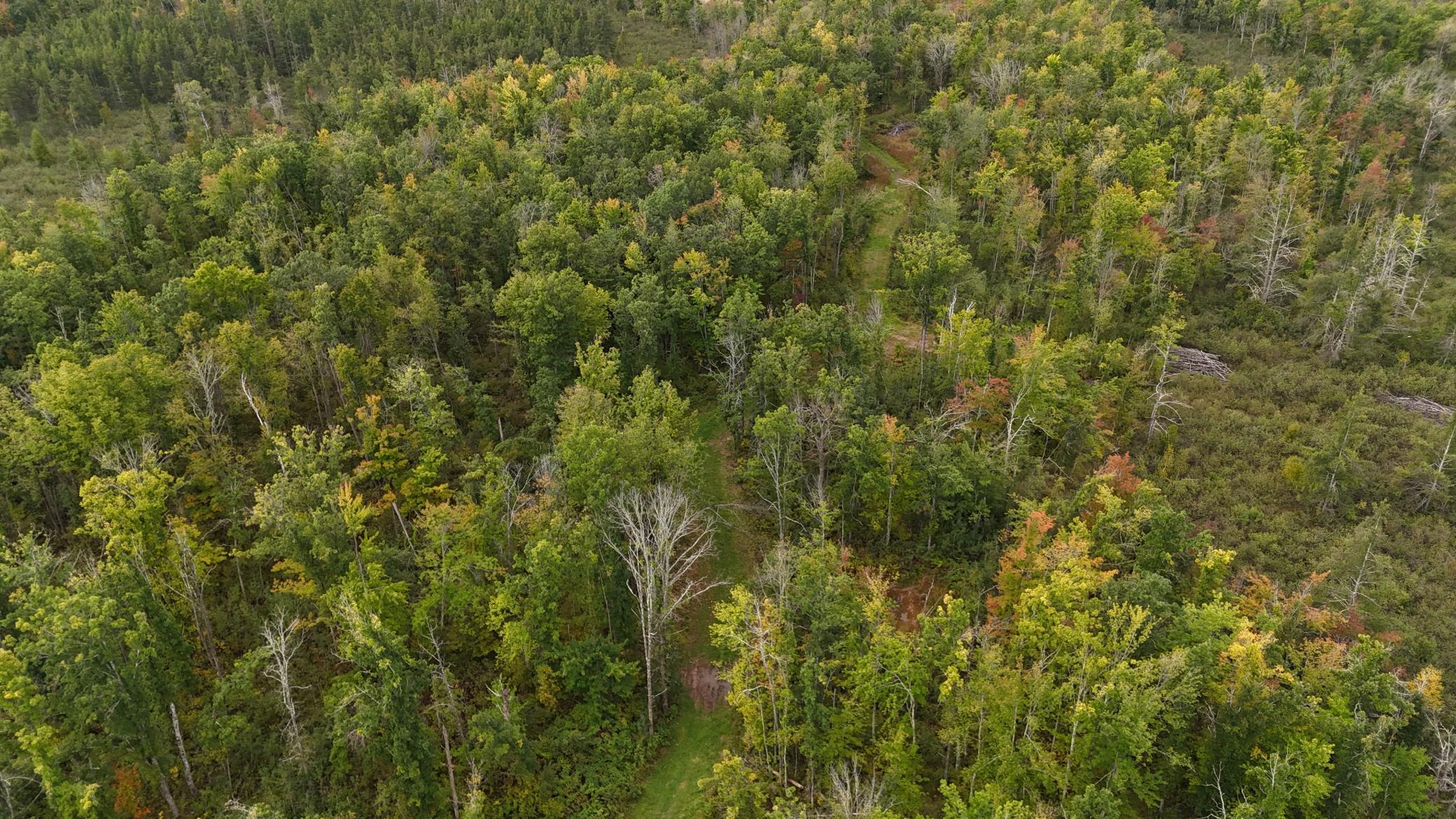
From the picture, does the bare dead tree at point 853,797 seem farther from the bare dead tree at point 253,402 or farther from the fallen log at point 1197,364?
the fallen log at point 1197,364

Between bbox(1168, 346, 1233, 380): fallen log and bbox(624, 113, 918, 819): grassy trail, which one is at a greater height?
bbox(1168, 346, 1233, 380): fallen log

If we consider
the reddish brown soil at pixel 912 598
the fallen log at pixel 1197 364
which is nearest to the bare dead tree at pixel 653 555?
the reddish brown soil at pixel 912 598

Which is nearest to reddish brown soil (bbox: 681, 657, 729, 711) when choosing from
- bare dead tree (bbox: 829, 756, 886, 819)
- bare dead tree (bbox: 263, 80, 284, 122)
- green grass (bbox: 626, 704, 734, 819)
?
green grass (bbox: 626, 704, 734, 819)

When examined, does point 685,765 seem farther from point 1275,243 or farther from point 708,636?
point 1275,243

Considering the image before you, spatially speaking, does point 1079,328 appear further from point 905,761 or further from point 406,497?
point 406,497

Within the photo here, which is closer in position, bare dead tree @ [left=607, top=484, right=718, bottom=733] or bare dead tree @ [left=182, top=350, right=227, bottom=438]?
bare dead tree @ [left=607, top=484, right=718, bottom=733]

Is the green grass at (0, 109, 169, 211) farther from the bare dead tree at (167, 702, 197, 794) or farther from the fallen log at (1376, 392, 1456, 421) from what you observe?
the fallen log at (1376, 392, 1456, 421)

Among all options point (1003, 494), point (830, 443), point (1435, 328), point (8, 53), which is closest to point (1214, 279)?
point (1435, 328)
